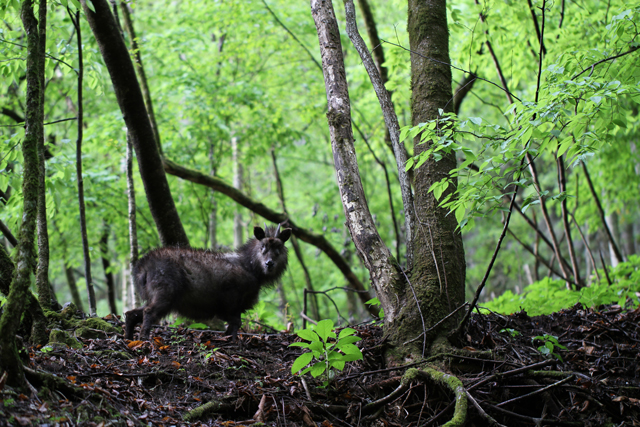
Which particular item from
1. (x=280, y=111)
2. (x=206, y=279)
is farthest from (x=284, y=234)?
(x=280, y=111)

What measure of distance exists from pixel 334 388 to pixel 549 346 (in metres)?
2.20

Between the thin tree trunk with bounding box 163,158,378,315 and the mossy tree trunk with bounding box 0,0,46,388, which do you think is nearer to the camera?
the mossy tree trunk with bounding box 0,0,46,388

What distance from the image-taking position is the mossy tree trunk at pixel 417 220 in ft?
13.4

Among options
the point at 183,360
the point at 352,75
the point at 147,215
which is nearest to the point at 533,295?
the point at 183,360

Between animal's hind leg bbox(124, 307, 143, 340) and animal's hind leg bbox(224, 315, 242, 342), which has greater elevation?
animal's hind leg bbox(124, 307, 143, 340)

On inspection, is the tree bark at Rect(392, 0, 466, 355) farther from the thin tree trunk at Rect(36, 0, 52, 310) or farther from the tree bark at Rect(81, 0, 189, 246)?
the tree bark at Rect(81, 0, 189, 246)

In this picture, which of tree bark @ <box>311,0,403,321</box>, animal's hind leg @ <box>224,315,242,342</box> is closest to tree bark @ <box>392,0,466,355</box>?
tree bark @ <box>311,0,403,321</box>

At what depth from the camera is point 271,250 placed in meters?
6.46

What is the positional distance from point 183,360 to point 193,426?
4.31ft

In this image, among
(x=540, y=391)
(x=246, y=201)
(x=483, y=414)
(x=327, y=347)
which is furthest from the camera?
(x=246, y=201)

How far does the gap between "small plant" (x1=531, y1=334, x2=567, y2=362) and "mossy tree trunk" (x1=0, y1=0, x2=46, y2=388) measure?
4338 millimetres

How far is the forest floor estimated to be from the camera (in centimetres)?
297

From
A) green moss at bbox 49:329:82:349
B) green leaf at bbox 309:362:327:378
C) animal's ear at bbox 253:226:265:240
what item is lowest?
green leaf at bbox 309:362:327:378

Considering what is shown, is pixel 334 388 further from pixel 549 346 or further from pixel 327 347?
pixel 549 346
